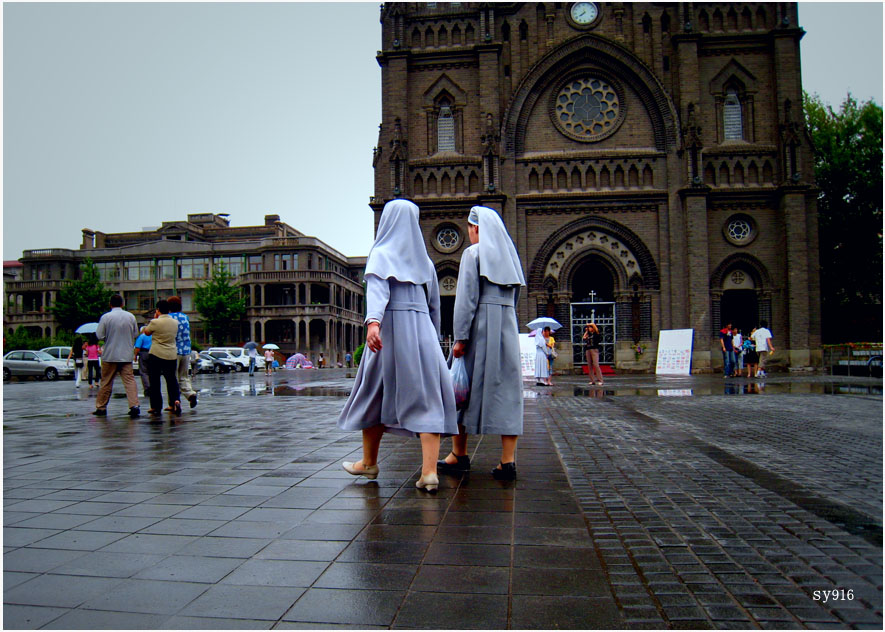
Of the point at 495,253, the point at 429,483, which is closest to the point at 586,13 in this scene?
the point at 495,253

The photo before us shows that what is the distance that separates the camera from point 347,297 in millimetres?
69688

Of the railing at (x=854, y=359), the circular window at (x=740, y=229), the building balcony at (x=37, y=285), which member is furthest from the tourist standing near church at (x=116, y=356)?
the building balcony at (x=37, y=285)

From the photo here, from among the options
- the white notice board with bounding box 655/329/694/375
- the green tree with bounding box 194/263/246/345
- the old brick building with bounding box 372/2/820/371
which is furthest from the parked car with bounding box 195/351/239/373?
the white notice board with bounding box 655/329/694/375

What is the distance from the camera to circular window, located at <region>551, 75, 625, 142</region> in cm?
2964

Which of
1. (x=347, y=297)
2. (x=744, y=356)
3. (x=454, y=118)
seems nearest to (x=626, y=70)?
(x=454, y=118)

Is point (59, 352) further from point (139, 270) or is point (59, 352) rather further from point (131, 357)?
point (139, 270)

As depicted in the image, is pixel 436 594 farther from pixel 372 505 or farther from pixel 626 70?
pixel 626 70

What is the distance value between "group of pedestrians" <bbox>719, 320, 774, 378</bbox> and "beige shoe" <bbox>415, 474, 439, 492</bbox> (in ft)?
64.0

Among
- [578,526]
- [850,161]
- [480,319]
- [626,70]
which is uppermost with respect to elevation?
[626,70]

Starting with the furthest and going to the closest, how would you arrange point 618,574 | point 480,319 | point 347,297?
point 347,297 → point 480,319 → point 618,574

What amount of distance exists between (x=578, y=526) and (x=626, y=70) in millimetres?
29529

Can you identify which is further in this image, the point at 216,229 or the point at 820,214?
the point at 216,229

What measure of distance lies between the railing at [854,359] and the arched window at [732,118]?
399 inches

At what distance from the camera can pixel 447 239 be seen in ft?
97.9
